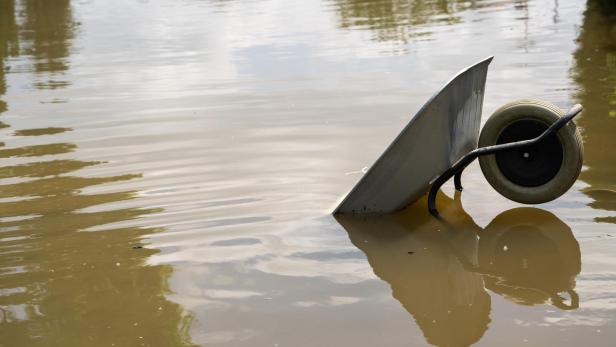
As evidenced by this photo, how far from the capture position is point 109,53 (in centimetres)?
1330

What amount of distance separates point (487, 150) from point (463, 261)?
788mm

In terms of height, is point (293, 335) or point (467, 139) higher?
point (467, 139)

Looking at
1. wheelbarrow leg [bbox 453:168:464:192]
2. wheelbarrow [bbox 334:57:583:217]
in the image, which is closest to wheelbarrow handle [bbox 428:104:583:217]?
wheelbarrow [bbox 334:57:583:217]

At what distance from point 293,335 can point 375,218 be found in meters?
1.61

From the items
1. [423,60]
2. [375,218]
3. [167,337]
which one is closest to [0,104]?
[423,60]

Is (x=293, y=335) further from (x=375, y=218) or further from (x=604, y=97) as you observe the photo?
(x=604, y=97)

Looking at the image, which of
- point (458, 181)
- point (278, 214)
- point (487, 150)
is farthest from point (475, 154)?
point (278, 214)

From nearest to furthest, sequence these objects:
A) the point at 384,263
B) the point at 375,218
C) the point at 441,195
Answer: the point at 384,263
the point at 375,218
the point at 441,195

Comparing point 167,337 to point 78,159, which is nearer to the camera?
point 167,337

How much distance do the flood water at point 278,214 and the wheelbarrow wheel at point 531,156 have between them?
17 cm

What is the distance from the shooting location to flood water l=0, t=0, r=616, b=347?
4301 millimetres

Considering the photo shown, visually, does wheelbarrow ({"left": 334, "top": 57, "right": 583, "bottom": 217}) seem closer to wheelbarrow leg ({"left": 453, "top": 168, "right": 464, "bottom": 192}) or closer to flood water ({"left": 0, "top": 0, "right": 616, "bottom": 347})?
flood water ({"left": 0, "top": 0, "right": 616, "bottom": 347})

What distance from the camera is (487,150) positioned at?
5.38 metres

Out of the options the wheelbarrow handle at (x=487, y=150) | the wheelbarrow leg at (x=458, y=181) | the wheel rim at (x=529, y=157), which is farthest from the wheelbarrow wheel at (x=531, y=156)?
the wheelbarrow leg at (x=458, y=181)
